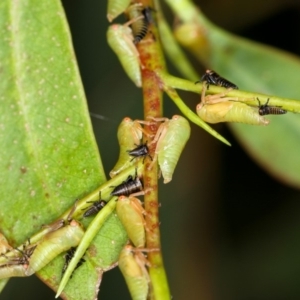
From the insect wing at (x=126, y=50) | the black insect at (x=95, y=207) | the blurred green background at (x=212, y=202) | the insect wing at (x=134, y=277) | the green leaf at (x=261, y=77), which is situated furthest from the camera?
the blurred green background at (x=212, y=202)

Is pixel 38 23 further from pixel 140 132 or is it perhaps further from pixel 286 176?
pixel 286 176

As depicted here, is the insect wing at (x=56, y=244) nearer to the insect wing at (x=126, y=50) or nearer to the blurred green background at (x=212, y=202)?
the insect wing at (x=126, y=50)

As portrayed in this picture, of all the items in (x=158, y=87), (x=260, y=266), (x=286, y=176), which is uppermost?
(x=158, y=87)

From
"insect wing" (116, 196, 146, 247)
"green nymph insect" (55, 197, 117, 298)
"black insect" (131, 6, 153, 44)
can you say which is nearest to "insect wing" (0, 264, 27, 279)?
"green nymph insect" (55, 197, 117, 298)

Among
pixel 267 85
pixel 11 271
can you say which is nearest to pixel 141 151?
pixel 11 271

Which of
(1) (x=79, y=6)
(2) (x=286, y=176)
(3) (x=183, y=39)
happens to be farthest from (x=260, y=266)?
(1) (x=79, y=6)

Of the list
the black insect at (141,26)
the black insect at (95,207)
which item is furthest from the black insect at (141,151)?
the black insect at (141,26)

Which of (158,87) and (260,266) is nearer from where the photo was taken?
(158,87)

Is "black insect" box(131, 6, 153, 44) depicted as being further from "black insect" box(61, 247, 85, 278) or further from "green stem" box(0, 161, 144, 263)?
"black insect" box(61, 247, 85, 278)
